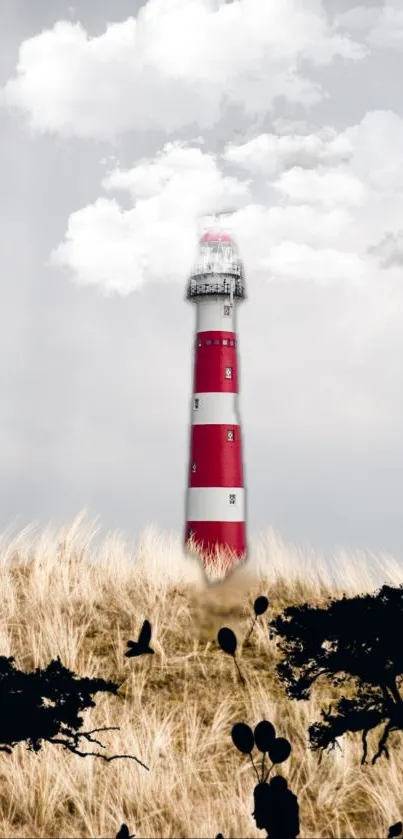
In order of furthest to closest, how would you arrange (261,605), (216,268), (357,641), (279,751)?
(216,268) → (357,641) → (279,751) → (261,605)

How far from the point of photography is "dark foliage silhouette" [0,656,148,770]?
149 inches

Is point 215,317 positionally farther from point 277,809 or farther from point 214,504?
point 277,809

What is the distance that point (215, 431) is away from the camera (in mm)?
15266

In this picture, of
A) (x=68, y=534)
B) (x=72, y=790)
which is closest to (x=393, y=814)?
(x=72, y=790)

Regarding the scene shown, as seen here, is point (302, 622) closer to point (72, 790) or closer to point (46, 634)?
point (72, 790)

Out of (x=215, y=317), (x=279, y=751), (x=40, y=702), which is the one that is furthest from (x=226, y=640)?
(x=215, y=317)

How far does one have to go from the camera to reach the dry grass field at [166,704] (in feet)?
20.8

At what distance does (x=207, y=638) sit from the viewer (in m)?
9.56

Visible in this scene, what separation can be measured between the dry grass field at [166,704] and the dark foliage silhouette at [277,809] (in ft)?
11.1

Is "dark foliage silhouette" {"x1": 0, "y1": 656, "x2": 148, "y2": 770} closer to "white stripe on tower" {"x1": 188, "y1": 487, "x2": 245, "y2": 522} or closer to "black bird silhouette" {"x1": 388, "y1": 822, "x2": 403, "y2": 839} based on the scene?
"black bird silhouette" {"x1": 388, "y1": 822, "x2": 403, "y2": 839}

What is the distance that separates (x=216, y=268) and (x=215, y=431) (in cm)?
318

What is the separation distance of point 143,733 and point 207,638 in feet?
7.73

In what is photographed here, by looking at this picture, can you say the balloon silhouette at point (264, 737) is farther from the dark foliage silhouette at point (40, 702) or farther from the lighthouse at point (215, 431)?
the lighthouse at point (215, 431)

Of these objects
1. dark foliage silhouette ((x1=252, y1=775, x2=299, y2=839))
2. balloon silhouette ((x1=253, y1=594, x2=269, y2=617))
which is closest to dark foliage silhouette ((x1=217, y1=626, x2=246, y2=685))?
balloon silhouette ((x1=253, y1=594, x2=269, y2=617))
